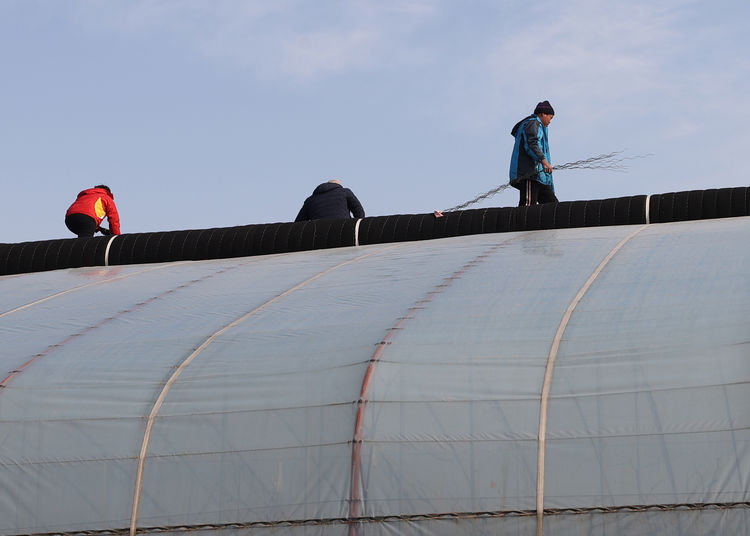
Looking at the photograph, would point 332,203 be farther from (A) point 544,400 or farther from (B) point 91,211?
(A) point 544,400

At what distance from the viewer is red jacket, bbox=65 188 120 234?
1955cm

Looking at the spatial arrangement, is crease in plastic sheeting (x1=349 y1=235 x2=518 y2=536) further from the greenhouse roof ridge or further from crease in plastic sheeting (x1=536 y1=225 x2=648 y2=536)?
the greenhouse roof ridge

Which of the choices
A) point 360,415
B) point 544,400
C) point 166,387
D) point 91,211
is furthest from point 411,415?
point 91,211

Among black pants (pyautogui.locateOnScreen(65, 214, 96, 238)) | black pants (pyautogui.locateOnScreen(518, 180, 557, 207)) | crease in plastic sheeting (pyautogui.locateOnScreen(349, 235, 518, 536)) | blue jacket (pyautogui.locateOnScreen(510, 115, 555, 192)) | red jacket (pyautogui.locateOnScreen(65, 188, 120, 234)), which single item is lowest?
crease in plastic sheeting (pyautogui.locateOnScreen(349, 235, 518, 536))

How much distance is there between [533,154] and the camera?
17250mm

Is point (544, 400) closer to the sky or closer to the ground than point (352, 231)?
closer to the ground

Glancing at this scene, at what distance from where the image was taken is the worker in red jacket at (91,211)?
A: 64.1 feet

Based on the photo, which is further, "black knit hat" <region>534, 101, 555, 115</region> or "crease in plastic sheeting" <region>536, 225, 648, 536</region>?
"black knit hat" <region>534, 101, 555, 115</region>

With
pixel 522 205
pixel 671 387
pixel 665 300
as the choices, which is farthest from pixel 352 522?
pixel 522 205

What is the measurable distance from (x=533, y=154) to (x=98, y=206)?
23.4ft

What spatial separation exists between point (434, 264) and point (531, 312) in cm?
297

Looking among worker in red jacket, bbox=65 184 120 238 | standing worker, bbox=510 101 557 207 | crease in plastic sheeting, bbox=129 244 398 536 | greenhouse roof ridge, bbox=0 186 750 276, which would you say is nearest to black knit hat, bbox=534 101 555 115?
standing worker, bbox=510 101 557 207

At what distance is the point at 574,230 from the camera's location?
16.7 m

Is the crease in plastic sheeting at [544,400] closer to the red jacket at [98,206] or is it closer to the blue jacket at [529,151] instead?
the blue jacket at [529,151]
